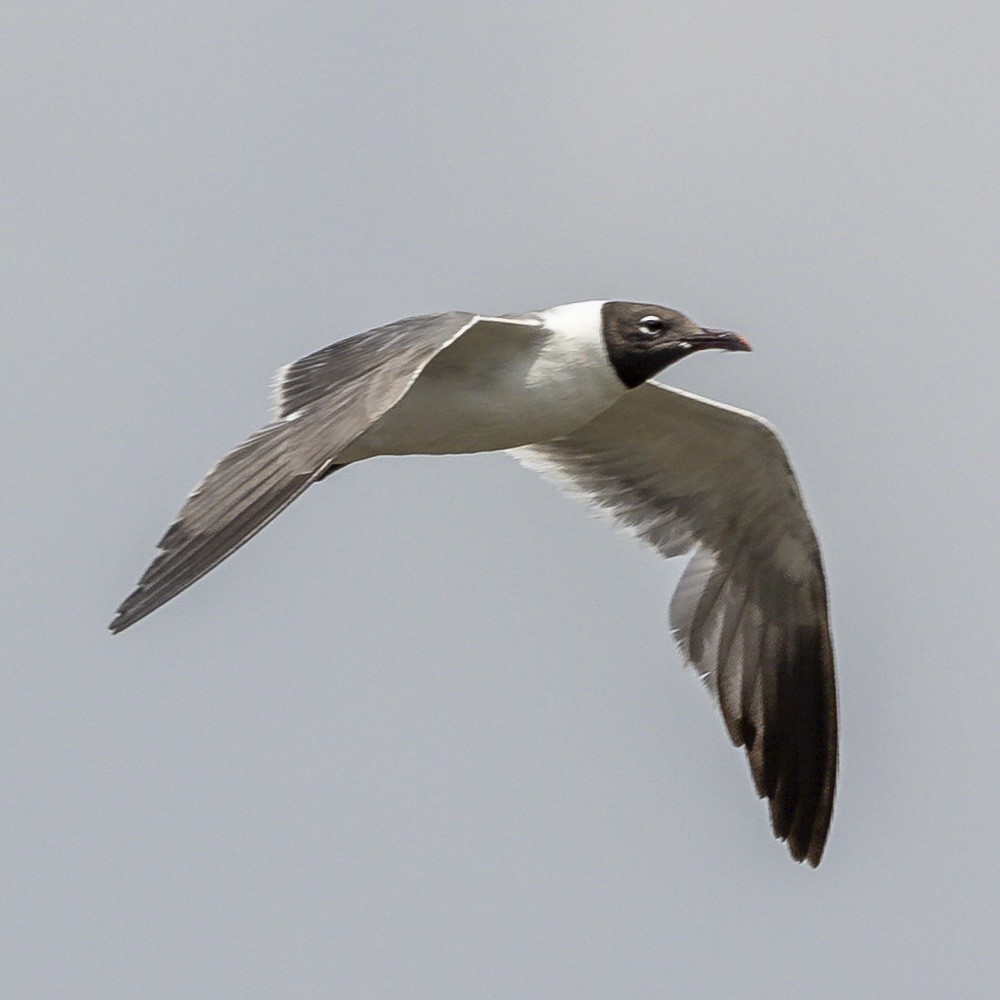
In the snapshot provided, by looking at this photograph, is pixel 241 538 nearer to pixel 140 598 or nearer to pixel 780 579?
pixel 140 598

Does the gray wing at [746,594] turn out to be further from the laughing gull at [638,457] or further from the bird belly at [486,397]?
the bird belly at [486,397]

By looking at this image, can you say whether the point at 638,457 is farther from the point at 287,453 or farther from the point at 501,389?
the point at 287,453

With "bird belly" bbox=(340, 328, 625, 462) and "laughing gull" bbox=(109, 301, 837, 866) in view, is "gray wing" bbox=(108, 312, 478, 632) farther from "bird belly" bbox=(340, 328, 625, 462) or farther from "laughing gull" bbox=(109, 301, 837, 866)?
"bird belly" bbox=(340, 328, 625, 462)

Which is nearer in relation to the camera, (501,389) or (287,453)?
(287,453)

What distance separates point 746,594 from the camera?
49.8 ft

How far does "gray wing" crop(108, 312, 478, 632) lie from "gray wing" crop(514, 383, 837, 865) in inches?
119

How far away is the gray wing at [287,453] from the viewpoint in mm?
10312

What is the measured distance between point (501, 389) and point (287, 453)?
216cm

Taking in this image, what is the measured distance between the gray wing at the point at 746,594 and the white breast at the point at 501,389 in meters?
1.73

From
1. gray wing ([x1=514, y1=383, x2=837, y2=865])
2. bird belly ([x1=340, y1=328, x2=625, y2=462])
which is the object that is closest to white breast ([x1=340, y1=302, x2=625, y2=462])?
bird belly ([x1=340, y1=328, x2=625, y2=462])

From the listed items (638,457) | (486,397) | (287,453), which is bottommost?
(287,453)

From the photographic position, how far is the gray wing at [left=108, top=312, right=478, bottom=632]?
10.3m

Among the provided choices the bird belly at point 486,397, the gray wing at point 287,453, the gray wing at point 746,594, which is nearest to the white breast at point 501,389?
the bird belly at point 486,397

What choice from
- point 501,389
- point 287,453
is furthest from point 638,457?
point 287,453
